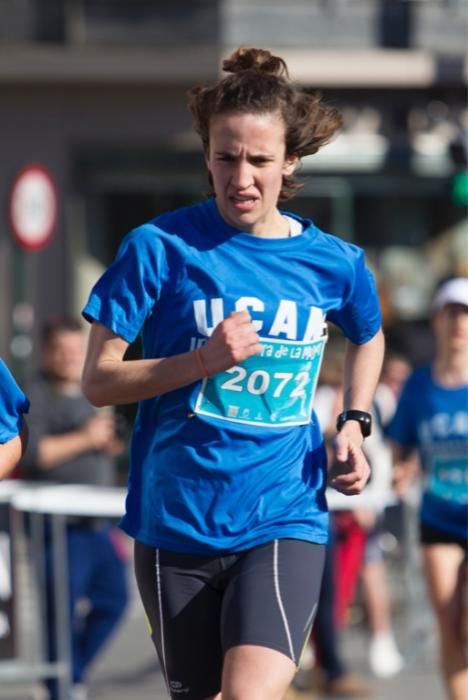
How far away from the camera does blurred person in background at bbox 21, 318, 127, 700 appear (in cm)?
832

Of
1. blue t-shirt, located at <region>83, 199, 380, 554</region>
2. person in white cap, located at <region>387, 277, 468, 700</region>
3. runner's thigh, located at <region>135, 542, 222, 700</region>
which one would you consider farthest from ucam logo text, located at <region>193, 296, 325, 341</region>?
person in white cap, located at <region>387, 277, 468, 700</region>

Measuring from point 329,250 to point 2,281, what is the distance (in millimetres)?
14868

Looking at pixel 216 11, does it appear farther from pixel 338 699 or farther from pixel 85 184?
pixel 338 699

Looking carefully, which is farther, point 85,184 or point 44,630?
point 85,184

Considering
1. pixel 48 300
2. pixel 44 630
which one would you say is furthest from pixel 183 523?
pixel 48 300

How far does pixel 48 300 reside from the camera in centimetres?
1912

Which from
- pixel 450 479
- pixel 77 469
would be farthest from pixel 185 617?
pixel 77 469

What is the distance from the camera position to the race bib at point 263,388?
177 inches

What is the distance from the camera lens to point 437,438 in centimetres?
750

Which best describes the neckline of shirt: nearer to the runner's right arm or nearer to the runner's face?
the runner's face

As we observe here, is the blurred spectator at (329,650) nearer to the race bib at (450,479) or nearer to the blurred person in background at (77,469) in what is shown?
the blurred person in background at (77,469)

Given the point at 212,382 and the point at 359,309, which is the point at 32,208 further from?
the point at 212,382

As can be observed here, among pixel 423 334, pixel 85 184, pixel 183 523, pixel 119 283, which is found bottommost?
pixel 423 334

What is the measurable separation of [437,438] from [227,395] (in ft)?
10.4
